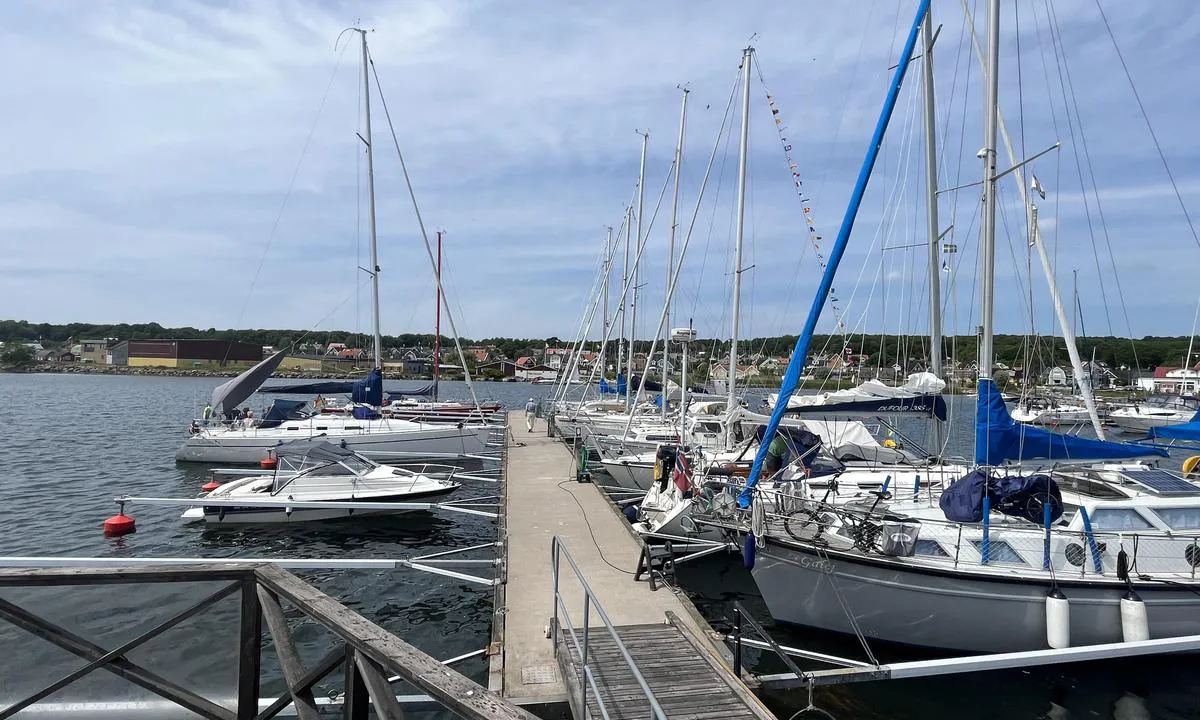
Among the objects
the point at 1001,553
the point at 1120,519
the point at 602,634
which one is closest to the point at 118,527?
the point at 602,634

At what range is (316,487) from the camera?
1934cm

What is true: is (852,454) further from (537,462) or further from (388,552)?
(388,552)

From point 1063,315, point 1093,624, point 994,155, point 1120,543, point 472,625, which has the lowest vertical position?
point 472,625

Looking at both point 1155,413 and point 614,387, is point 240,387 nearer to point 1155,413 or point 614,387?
point 614,387

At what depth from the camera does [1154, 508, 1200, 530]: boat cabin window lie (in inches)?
444

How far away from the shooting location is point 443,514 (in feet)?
69.9

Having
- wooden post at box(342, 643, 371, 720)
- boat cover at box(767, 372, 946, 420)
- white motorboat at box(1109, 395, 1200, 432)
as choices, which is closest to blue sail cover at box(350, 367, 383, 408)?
boat cover at box(767, 372, 946, 420)

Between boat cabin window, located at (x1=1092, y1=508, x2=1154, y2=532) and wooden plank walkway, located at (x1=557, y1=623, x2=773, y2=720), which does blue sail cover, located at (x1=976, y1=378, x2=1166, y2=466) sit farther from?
wooden plank walkway, located at (x1=557, y1=623, x2=773, y2=720)

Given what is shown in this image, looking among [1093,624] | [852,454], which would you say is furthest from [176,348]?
[1093,624]

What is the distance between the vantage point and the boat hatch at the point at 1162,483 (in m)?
11.7

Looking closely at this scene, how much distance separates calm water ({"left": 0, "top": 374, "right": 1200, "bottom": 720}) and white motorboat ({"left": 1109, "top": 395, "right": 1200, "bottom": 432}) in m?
45.3

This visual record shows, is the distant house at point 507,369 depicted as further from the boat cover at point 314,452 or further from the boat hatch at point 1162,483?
the boat hatch at point 1162,483

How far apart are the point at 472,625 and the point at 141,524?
40.2 feet

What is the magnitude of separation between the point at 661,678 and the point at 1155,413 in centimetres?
6096
